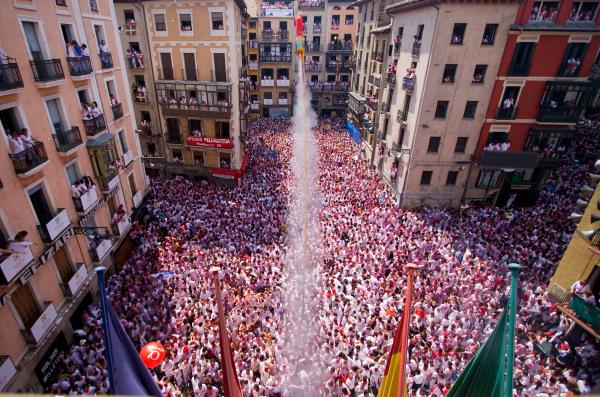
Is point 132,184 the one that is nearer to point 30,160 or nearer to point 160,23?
point 30,160

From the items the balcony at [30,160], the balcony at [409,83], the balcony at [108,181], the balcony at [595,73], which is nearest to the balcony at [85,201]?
the balcony at [108,181]

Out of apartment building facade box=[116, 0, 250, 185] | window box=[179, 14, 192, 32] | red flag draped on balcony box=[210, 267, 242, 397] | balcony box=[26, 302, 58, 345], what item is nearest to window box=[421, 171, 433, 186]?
apartment building facade box=[116, 0, 250, 185]

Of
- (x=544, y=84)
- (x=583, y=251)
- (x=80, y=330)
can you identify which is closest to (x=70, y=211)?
(x=80, y=330)

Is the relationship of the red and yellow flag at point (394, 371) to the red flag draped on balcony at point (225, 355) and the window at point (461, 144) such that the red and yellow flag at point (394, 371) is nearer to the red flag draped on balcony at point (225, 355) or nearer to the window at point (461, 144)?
the red flag draped on balcony at point (225, 355)

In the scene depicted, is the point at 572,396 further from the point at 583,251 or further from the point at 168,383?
the point at 168,383

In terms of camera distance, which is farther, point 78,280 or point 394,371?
point 78,280

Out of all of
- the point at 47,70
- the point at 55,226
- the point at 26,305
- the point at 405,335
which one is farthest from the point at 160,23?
the point at 405,335
